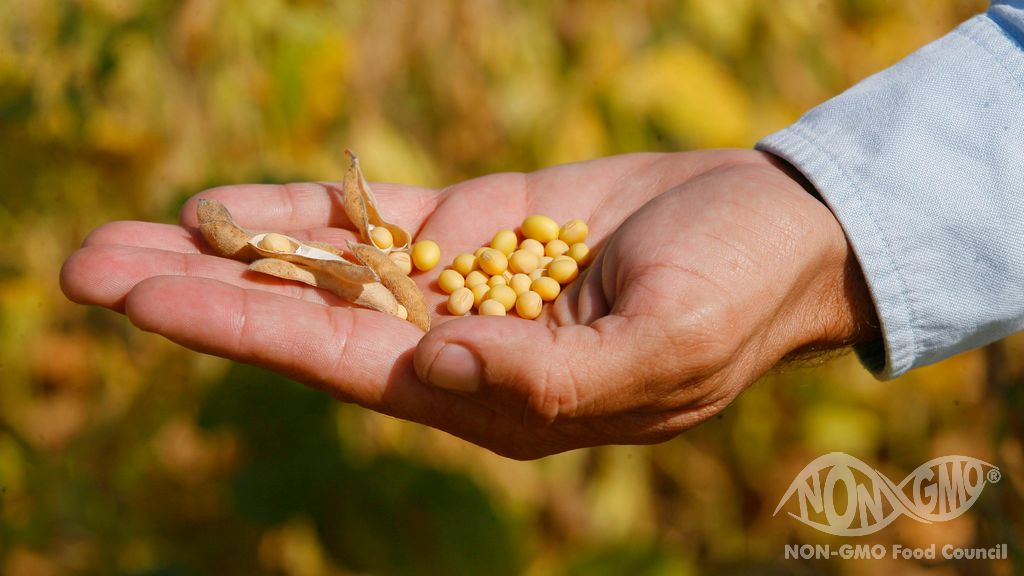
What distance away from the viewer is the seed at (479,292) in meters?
2.18

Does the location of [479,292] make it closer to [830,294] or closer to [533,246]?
[533,246]

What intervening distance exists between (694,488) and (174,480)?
1.67 m

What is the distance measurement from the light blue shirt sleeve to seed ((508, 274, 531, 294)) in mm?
671

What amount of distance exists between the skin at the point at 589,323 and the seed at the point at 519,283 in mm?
171

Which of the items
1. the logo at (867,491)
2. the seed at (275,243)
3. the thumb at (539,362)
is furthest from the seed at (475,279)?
the logo at (867,491)

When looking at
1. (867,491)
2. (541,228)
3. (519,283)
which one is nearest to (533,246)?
(541,228)

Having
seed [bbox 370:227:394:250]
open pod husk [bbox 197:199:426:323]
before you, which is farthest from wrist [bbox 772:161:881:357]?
seed [bbox 370:227:394:250]

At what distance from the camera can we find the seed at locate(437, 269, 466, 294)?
7.31 feet

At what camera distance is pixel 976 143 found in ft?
6.37

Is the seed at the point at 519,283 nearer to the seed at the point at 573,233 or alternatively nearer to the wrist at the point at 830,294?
the seed at the point at 573,233

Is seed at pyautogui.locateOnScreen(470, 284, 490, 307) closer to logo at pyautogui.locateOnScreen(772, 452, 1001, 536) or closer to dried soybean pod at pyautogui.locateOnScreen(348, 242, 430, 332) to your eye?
dried soybean pod at pyautogui.locateOnScreen(348, 242, 430, 332)

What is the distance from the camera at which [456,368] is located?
1589 mm

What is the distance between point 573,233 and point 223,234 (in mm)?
813

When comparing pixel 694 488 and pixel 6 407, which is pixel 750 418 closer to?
pixel 694 488
